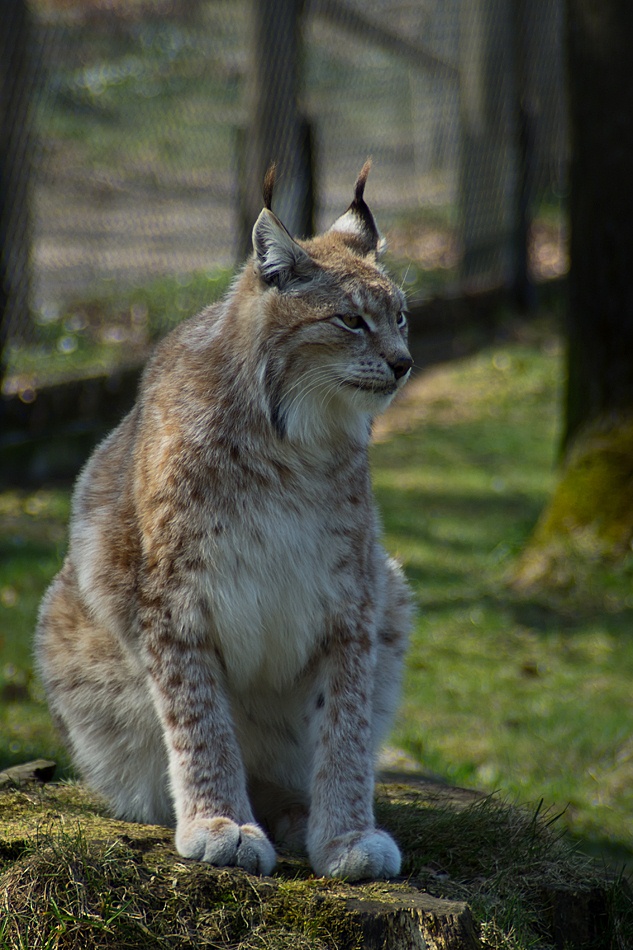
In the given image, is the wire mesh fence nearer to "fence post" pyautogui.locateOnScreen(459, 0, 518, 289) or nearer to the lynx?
"fence post" pyautogui.locateOnScreen(459, 0, 518, 289)

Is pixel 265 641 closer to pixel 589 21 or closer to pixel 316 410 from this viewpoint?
pixel 316 410

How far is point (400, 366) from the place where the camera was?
3.16m

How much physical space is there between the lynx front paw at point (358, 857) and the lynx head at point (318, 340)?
113 centimetres

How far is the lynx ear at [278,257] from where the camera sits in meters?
3.18

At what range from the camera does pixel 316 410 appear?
3.20m

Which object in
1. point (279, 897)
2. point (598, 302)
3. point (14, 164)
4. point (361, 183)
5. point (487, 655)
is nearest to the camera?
point (279, 897)

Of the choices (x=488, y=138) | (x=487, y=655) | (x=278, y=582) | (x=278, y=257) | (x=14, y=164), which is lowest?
(x=487, y=655)

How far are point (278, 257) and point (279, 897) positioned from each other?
5.72 feet

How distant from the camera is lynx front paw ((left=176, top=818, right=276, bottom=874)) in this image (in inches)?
113

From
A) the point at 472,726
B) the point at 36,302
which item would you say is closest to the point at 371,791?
the point at 472,726

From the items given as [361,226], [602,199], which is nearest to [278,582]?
[361,226]

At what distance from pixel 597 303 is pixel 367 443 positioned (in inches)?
128

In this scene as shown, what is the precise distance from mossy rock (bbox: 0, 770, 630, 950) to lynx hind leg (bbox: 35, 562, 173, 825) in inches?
6.6

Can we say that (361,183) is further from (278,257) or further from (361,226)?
(278,257)
